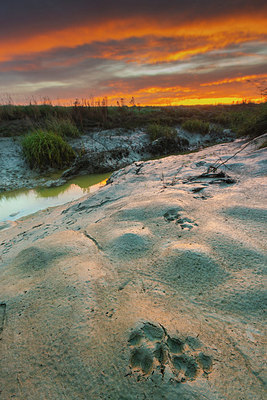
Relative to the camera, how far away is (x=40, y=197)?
4703 millimetres

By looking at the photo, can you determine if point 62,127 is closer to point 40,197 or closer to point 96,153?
point 96,153

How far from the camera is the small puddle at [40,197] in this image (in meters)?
3.96

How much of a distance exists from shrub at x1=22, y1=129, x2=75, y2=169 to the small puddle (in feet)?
4.14

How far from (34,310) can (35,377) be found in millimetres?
312

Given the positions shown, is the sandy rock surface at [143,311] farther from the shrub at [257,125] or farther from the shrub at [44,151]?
the shrub at [44,151]

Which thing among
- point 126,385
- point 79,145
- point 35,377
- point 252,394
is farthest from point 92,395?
point 79,145

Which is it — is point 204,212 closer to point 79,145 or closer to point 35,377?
point 35,377

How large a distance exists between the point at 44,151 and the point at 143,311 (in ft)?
21.1

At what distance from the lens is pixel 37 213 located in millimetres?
3699

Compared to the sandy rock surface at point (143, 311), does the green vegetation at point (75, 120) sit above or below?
above

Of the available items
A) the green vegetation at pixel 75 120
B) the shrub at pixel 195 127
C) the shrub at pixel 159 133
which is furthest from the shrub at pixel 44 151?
the shrub at pixel 195 127

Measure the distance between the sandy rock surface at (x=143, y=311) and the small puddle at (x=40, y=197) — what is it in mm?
2367

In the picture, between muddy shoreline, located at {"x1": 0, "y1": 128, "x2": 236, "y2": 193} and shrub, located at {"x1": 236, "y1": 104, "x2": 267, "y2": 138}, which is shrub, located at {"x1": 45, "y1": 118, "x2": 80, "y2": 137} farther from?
shrub, located at {"x1": 236, "y1": 104, "x2": 267, "y2": 138}

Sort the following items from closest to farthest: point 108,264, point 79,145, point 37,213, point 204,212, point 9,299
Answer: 1. point 9,299
2. point 108,264
3. point 204,212
4. point 37,213
5. point 79,145
